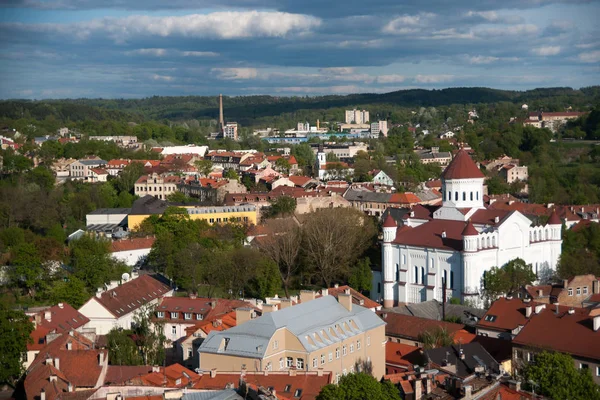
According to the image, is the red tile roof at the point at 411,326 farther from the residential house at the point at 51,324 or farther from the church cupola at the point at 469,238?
the residential house at the point at 51,324

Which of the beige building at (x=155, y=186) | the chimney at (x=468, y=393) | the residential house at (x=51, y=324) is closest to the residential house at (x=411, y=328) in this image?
the residential house at (x=51, y=324)

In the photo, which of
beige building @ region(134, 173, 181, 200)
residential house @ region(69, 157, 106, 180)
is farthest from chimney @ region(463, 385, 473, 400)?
residential house @ region(69, 157, 106, 180)

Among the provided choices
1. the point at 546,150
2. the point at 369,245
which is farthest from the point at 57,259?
the point at 546,150

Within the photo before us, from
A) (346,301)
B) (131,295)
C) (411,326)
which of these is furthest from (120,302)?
(411,326)

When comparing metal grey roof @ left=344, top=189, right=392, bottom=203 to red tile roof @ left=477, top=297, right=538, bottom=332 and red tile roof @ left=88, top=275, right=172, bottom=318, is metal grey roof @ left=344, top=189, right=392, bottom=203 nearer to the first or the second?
red tile roof @ left=88, top=275, right=172, bottom=318

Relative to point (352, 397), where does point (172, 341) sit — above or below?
below

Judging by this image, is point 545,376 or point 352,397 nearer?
point 352,397

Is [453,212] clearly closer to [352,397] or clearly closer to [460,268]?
[460,268]
